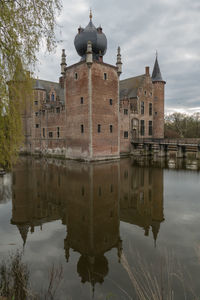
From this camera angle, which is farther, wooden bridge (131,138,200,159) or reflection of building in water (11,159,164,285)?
wooden bridge (131,138,200,159)

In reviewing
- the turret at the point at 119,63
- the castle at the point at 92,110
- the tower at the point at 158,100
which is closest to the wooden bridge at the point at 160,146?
the castle at the point at 92,110

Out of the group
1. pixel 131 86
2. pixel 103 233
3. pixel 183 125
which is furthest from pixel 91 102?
pixel 183 125

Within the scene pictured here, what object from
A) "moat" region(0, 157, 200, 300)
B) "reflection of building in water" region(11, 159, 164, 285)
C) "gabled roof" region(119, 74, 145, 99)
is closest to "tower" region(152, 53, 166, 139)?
"gabled roof" region(119, 74, 145, 99)

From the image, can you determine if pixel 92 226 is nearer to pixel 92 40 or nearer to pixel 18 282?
pixel 18 282

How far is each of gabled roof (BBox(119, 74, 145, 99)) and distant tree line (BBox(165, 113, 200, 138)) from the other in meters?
23.1

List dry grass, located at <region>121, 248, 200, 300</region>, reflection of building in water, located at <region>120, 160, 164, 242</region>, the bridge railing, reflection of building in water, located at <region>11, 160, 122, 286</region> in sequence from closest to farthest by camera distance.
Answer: dry grass, located at <region>121, 248, 200, 300</region>
reflection of building in water, located at <region>11, 160, 122, 286</region>
reflection of building in water, located at <region>120, 160, 164, 242</region>
the bridge railing

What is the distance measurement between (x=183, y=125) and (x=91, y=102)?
47.9 metres

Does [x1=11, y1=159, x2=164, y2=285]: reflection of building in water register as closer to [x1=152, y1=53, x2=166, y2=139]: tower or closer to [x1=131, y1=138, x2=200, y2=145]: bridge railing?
[x1=131, y1=138, x2=200, y2=145]: bridge railing

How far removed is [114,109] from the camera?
2573 centimetres

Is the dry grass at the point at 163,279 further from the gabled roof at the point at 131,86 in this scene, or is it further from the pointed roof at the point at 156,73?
the pointed roof at the point at 156,73

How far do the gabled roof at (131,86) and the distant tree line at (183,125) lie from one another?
23150mm

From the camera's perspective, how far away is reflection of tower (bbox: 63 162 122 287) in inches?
195

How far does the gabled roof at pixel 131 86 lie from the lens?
33.4m

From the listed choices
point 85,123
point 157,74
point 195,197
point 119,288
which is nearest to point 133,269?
point 119,288
